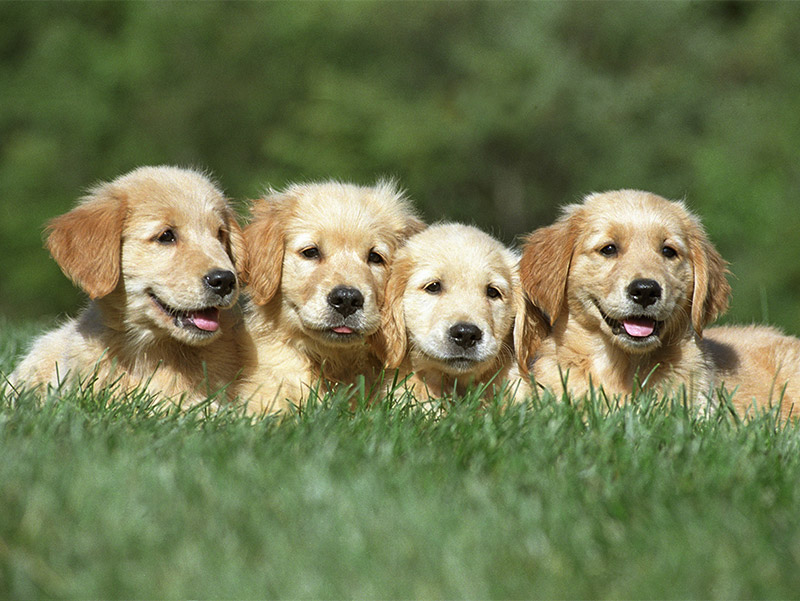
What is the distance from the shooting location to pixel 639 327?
17.3 ft

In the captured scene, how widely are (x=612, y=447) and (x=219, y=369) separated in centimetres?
242

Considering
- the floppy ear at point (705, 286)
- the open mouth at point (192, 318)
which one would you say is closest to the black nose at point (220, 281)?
the open mouth at point (192, 318)

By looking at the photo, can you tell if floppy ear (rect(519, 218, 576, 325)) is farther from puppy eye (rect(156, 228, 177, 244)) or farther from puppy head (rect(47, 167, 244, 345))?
puppy eye (rect(156, 228, 177, 244))

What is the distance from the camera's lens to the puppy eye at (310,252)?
554 cm

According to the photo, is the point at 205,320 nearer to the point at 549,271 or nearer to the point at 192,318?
the point at 192,318

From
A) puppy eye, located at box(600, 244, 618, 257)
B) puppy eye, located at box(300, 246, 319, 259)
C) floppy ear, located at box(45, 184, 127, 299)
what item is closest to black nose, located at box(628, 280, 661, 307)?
puppy eye, located at box(600, 244, 618, 257)

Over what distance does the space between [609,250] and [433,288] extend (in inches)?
39.0

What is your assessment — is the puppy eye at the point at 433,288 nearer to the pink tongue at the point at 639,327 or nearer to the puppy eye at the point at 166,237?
the pink tongue at the point at 639,327

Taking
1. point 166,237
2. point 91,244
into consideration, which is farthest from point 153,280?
point 91,244

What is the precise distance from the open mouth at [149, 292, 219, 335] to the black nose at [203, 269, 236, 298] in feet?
0.58

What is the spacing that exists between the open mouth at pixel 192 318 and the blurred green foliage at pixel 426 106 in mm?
19089

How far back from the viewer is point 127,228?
17.3 feet

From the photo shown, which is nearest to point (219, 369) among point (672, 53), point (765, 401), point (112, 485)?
point (112, 485)

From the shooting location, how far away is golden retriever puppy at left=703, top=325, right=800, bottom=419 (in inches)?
235
